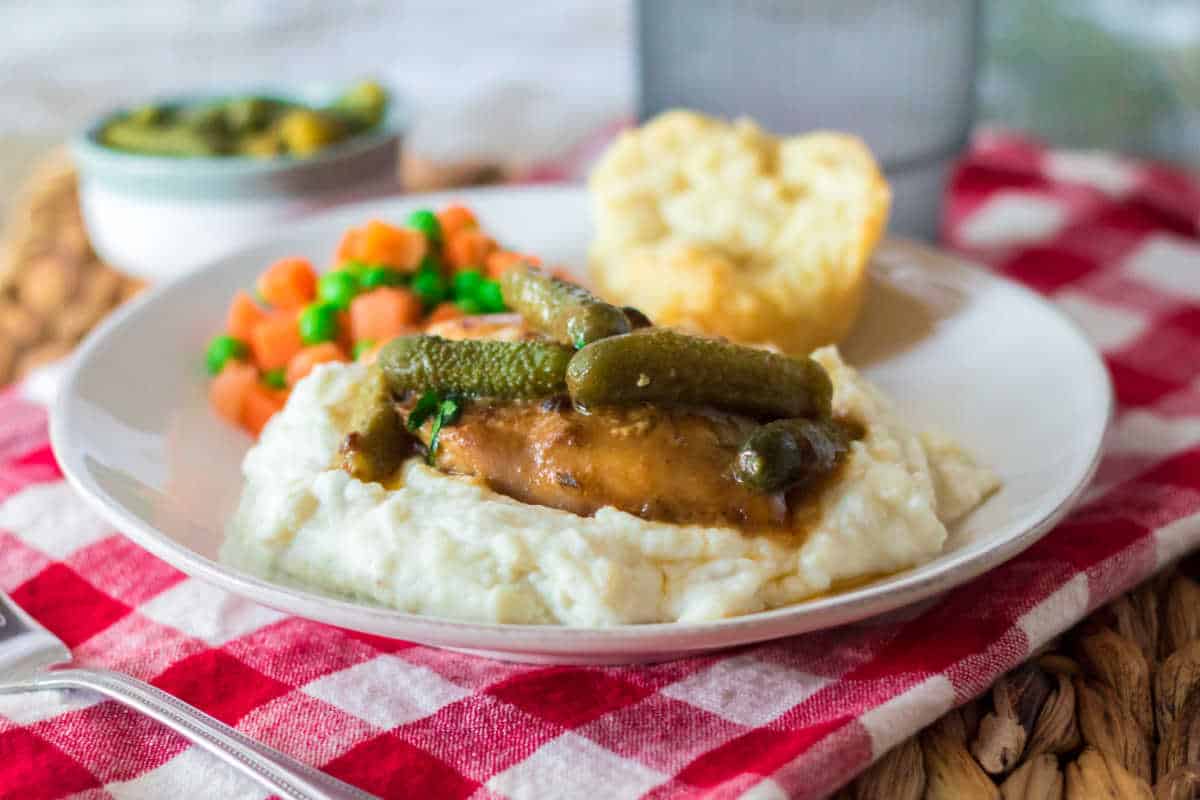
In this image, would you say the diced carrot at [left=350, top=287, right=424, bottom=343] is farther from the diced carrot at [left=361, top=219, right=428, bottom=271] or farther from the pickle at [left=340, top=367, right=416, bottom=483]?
the pickle at [left=340, top=367, right=416, bottom=483]

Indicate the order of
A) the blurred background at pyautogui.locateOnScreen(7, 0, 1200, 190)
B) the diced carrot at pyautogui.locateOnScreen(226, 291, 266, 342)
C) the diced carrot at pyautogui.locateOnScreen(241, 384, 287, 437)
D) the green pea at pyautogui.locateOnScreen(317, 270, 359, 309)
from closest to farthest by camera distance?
the diced carrot at pyautogui.locateOnScreen(241, 384, 287, 437) < the green pea at pyautogui.locateOnScreen(317, 270, 359, 309) < the diced carrot at pyautogui.locateOnScreen(226, 291, 266, 342) < the blurred background at pyautogui.locateOnScreen(7, 0, 1200, 190)

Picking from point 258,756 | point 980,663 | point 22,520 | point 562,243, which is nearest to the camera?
point 258,756

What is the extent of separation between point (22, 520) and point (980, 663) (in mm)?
2689

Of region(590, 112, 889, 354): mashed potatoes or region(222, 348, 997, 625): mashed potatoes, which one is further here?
region(590, 112, 889, 354): mashed potatoes

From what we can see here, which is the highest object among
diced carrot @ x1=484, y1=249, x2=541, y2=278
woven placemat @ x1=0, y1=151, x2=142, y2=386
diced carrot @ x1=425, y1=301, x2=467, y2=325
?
diced carrot @ x1=484, y1=249, x2=541, y2=278

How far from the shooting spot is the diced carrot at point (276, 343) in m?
4.27

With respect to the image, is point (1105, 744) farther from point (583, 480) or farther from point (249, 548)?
point (249, 548)

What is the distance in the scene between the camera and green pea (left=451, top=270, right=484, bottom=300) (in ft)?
14.3

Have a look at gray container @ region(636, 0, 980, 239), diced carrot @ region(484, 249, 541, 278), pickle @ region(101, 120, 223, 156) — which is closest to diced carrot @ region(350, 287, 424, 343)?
diced carrot @ region(484, 249, 541, 278)

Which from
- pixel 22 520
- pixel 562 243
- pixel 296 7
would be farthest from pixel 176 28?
pixel 22 520

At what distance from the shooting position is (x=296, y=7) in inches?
326

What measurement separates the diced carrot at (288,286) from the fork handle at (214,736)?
1.83 metres

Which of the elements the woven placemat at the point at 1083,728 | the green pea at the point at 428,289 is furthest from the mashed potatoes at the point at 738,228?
the woven placemat at the point at 1083,728

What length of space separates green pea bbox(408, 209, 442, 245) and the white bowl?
43.8 inches
